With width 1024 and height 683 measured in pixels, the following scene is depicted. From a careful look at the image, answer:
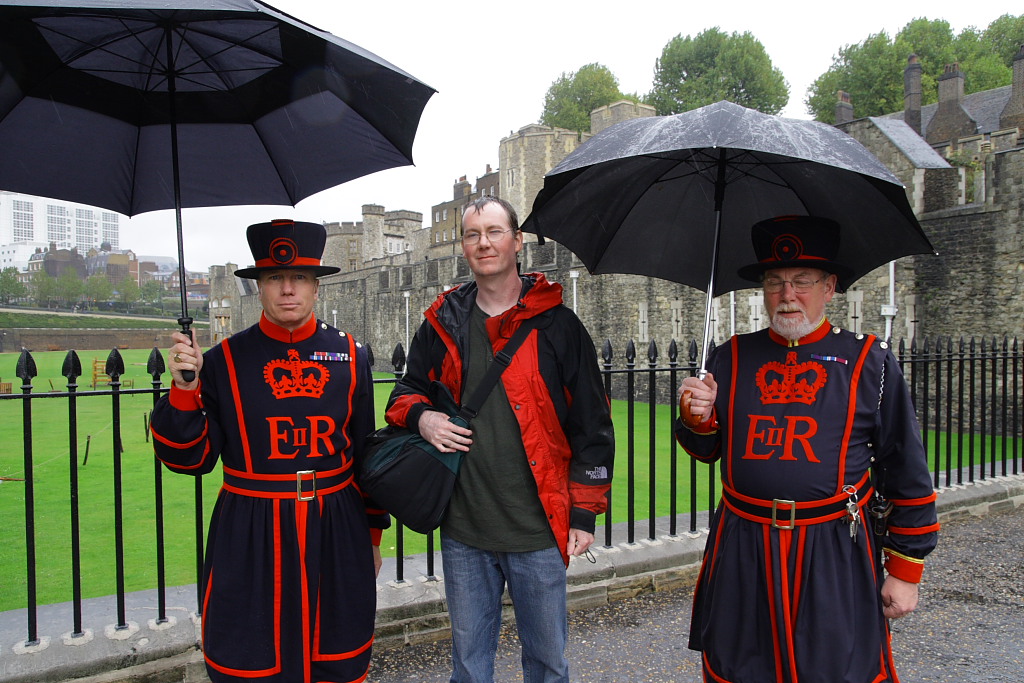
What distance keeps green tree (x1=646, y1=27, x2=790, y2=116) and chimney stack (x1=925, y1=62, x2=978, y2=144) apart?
9254mm

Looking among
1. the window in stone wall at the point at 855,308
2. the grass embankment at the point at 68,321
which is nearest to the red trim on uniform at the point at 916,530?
the grass embankment at the point at 68,321

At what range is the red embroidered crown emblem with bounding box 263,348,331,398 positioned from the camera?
2.14 m

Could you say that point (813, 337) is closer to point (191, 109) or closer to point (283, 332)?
point (283, 332)

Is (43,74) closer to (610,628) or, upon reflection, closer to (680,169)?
(680,169)

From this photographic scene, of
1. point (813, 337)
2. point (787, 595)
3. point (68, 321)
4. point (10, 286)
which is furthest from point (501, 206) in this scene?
point (68, 321)

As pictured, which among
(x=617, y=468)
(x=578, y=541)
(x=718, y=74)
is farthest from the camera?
(x=718, y=74)

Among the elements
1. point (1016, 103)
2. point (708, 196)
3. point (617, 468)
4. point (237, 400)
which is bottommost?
point (617, 468)

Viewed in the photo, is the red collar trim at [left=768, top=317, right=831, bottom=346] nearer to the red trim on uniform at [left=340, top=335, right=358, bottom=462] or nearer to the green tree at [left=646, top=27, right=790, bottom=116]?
the red trim on uniform at [left=340, top=335, right=358, bottom=462]

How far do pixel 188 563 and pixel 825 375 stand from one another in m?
4.87

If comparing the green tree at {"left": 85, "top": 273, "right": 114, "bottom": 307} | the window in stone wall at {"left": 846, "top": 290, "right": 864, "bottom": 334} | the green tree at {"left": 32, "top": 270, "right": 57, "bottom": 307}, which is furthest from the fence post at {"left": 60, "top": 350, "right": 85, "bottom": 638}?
the window in stone wall at {"left": 846, "top": 290, "right": 864, "bottom": 334}

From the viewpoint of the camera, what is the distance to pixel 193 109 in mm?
2453

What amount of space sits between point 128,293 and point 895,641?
15864 millimetres

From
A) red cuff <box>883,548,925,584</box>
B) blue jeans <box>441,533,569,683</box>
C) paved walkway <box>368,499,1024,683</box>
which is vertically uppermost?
red cuff <box>883,548,925,584</box>

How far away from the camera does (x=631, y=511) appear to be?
414 cm
